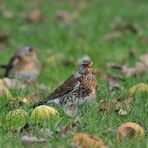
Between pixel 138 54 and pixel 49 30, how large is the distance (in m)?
2.96

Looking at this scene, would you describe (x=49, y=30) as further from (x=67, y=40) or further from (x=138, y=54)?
(x=138, y=54)

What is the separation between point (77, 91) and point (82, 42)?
591cm

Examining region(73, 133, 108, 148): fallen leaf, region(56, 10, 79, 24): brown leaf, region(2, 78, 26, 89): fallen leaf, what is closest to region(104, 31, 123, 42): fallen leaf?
region(56, 10, 79, 24): brown leaf

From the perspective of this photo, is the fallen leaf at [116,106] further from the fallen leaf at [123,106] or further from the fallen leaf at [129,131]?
the fallen leaf at [129,131]

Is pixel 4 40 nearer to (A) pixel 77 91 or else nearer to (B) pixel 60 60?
(B) pixel 60 60

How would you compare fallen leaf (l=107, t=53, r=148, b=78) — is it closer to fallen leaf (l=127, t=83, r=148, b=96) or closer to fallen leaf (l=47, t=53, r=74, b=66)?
fallen leaf (l=47, t=53, r=74, b=66)

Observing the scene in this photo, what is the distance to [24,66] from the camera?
12.0 m

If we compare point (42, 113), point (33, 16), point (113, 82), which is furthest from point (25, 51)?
point (42, 113)

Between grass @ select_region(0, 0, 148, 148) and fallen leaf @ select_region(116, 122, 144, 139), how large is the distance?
0.24ft

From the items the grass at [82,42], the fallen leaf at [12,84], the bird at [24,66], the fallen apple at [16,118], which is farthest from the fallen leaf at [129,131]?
the bird at [24,66]

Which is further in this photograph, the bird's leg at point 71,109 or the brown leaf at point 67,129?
the bird's leg at point 71,109

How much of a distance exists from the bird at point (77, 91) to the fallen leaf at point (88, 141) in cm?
157

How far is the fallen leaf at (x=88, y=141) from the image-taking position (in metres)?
5.94

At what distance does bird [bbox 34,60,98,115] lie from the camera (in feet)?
25.8
